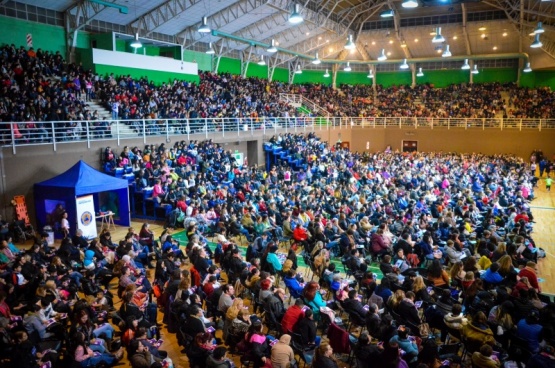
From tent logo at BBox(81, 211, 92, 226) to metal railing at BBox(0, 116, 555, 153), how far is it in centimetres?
296

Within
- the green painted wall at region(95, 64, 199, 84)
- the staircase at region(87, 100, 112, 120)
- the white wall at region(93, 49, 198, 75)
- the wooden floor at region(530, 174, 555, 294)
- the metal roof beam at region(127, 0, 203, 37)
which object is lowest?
the wooden floor at region(530, 174, 555, 294)

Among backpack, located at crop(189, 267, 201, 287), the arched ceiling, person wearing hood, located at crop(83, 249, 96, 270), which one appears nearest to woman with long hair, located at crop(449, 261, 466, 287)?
backpack, located at crop(189, 267, 201, 287)

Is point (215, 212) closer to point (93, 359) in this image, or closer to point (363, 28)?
point (93, 359)

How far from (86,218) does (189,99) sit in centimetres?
1328

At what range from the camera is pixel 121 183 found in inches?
580

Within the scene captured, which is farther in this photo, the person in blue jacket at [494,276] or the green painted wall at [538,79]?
the green painted wall at [538,79]

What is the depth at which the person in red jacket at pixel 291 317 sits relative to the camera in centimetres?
667

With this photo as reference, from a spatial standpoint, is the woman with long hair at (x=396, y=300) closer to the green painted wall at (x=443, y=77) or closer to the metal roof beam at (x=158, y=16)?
the metal roof beam at (x=158, y=16)

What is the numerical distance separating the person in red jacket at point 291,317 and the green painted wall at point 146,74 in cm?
2068

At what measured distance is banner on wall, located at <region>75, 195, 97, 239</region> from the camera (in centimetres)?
1331

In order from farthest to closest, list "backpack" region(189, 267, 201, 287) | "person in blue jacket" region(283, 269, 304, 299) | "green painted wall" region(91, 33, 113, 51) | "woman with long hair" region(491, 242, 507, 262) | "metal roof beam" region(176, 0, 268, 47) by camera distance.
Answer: "metal roof beam" region(176, 0, 268, 47) < "green painted wall" region(91, 33, 113, 51) < "woman with long hair" region(491, 242, 507, 262) < "backpack" region(189, 267, 201, 287) < "person in blue jacket" region(283, 269, 304, 299)

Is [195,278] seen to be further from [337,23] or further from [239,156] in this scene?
[337,23]

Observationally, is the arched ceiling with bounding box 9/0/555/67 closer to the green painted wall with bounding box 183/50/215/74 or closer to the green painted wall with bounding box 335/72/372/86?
the green painted wall with bounding box 183/50/215/74

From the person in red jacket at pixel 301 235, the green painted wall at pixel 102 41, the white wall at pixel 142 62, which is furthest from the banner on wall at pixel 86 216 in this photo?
the green painted wall at pixel 102 41
